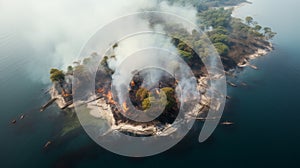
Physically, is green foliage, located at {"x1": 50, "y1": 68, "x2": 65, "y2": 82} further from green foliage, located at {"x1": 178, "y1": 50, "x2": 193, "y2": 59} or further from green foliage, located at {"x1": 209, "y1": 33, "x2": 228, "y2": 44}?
green foliage, located at {"x1": 209, "y1": 33, "x2": 228, "y2": 44}

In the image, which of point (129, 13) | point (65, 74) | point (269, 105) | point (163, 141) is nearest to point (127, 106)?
point (163, 141)

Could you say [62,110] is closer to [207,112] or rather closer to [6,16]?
[207,112]

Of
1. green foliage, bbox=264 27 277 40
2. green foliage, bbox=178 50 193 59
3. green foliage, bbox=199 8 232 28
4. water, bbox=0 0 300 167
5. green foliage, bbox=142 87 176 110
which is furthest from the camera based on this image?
green foliage, bbox=199 8 232 28

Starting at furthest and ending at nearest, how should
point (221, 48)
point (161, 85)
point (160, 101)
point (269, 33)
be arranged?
point (269, 33), point (221, 48), point (161, 85), point (160, 101)

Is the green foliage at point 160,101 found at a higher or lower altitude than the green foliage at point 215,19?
lower

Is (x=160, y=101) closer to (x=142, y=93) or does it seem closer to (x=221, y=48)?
(x=142, y=93)

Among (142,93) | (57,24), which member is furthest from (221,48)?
(57,24)

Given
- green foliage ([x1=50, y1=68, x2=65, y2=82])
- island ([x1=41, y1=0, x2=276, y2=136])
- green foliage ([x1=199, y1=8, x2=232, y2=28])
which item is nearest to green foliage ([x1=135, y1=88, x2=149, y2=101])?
island ([x1=41, y1=0, x2=276, y2=136])

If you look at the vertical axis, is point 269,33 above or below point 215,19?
below

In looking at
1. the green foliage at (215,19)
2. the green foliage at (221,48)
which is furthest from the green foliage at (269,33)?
the green foliage at (221,48)

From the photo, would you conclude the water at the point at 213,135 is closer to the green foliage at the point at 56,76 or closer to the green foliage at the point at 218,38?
the green foliage at the point at 56,76
